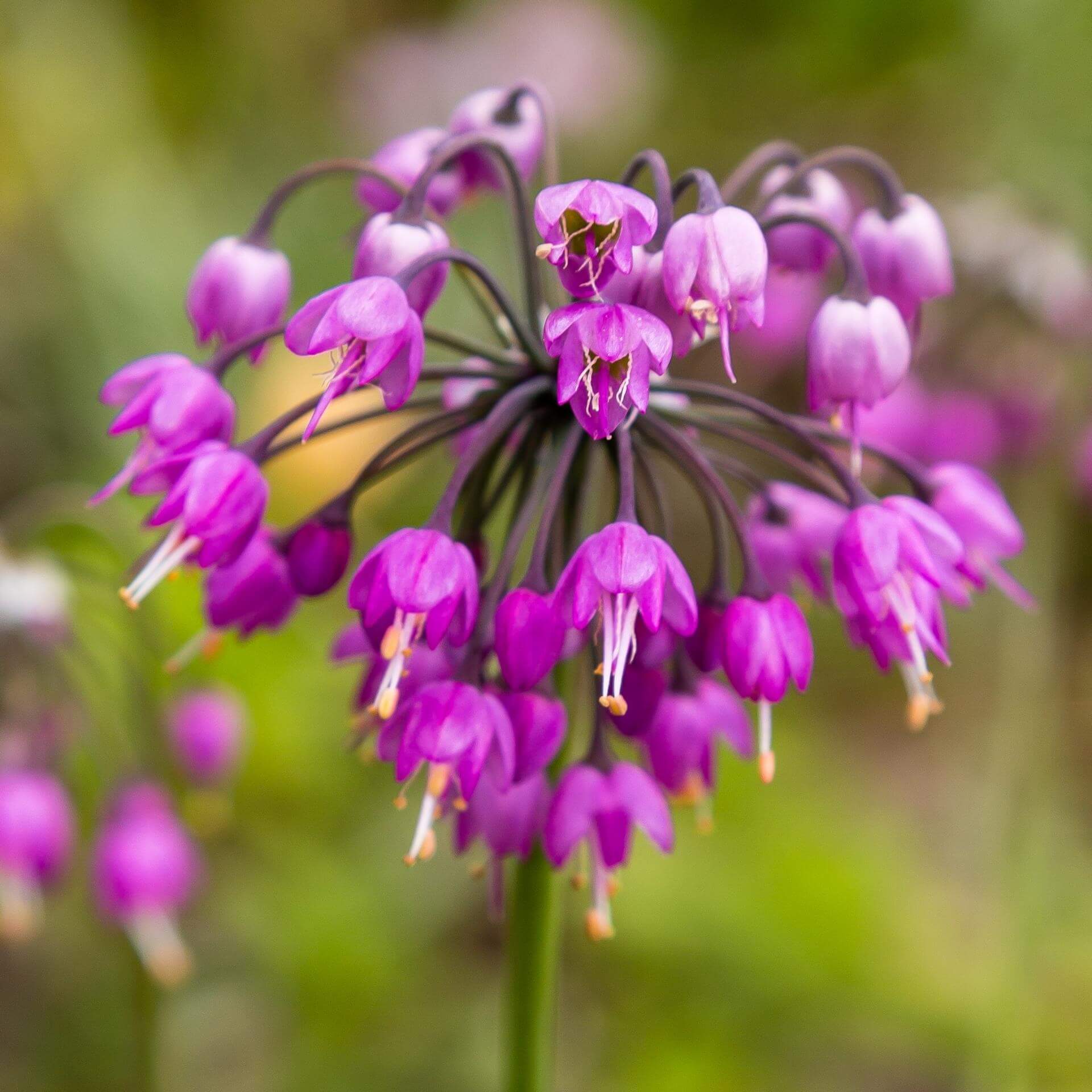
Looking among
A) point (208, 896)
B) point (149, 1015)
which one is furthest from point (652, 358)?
point (208, 896)

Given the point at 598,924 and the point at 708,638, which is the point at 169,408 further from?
the point at 598,924

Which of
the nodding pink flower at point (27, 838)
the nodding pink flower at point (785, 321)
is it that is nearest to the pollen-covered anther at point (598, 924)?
the nodding pink flower at point (27, 838)

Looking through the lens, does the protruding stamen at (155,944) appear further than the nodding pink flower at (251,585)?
Yes

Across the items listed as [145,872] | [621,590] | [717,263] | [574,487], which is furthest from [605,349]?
[145,872]

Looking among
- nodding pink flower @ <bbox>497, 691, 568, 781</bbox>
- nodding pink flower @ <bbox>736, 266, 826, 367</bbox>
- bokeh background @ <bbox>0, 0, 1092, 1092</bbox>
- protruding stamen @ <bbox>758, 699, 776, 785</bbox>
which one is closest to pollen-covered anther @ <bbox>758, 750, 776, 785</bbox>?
protruding stamen @ <bbox>758, 699, 776, 785</bbox>

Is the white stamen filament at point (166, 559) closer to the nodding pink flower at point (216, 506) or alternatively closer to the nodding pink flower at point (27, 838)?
the nodding pink flower at point (216, 506)

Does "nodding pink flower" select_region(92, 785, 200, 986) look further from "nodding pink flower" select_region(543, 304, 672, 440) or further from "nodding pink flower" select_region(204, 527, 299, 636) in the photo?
"nodding pink flower" select_region(543, 304, 672, 440)
